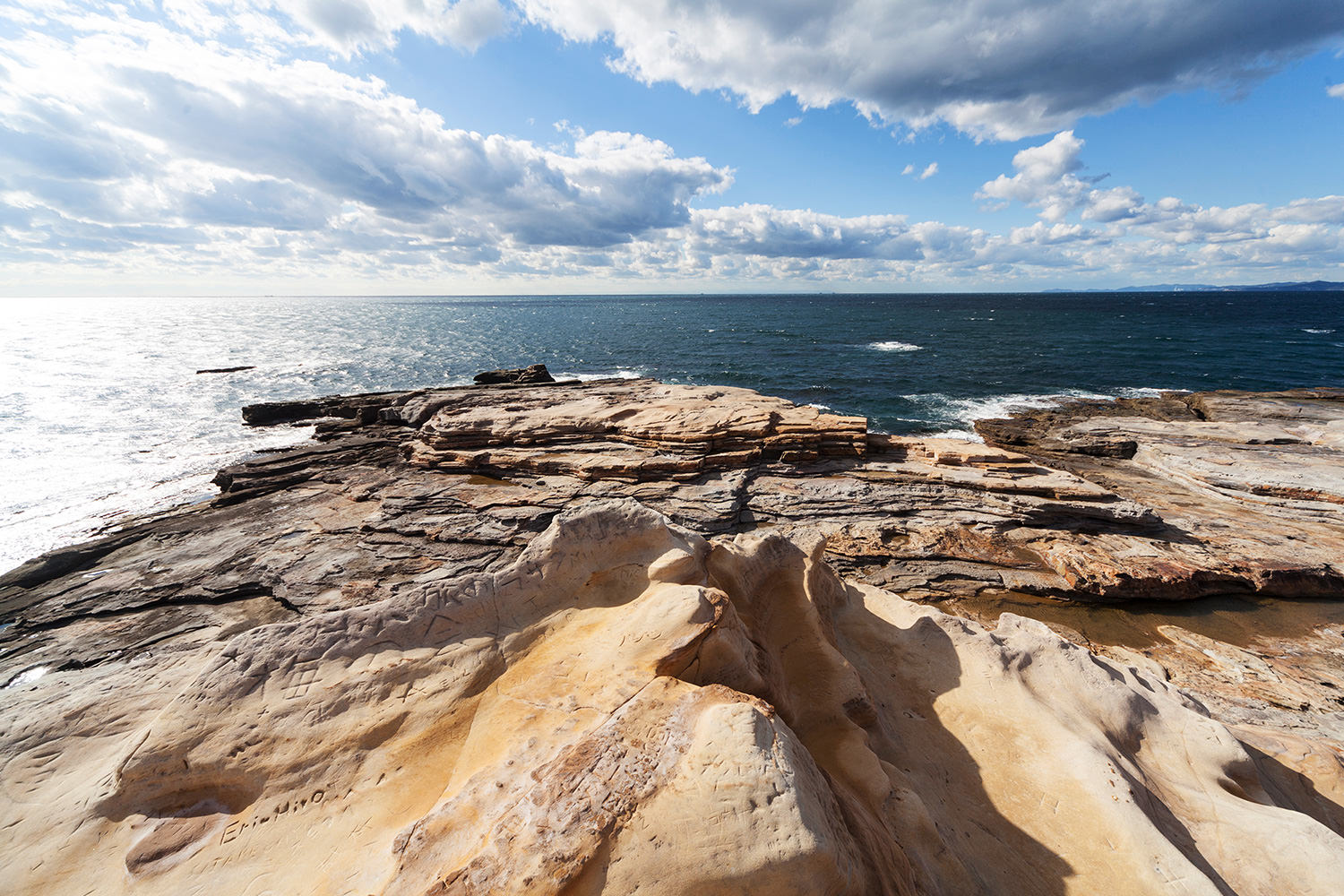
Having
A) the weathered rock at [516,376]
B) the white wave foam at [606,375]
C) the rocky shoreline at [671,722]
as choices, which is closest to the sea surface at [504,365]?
the white wave foam at [606,375]

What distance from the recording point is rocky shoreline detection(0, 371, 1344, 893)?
11.2 feet

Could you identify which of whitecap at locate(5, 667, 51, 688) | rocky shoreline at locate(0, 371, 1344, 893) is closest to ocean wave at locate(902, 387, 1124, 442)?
rocky shoreline at locate(0, 371, 1344, 893)

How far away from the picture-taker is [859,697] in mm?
5668

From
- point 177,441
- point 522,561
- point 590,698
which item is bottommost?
point 177,441

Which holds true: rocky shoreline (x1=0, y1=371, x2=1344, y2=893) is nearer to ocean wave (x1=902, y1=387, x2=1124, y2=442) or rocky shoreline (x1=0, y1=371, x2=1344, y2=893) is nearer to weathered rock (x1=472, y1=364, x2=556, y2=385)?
ocean wave (x1=902, y1=387, x2=1124, y2=442)

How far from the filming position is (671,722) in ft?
12.5

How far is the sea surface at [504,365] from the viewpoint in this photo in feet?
73.6

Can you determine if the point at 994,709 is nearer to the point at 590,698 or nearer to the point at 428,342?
the point at 590,698

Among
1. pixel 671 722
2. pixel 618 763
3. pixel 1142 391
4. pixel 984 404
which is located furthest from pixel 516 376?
pixel 1142 391

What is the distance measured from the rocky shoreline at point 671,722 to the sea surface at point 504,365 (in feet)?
44.7

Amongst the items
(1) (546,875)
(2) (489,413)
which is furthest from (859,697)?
(2) (489,413)

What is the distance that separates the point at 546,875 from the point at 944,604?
11071mm

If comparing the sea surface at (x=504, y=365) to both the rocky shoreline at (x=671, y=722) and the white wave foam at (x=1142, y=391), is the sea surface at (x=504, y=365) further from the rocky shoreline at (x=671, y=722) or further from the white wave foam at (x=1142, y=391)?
the rocky shoreline at (x=671, y=722)

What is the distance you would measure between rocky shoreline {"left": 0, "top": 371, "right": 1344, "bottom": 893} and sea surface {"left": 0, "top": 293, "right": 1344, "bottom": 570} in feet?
44.7
